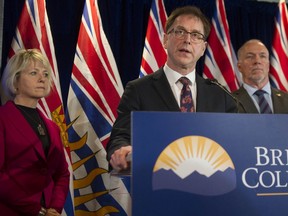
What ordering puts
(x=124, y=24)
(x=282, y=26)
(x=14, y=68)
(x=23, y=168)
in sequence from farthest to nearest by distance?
(x=124, y=24), (x=282, y=26), (x=14, y=68), (x=23, y=168)

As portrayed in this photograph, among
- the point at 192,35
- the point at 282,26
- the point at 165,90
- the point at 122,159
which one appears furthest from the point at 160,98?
the point at 282,26

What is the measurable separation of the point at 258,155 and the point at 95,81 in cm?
248

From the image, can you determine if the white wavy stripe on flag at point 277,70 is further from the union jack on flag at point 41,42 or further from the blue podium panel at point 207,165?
the blue podium panel at point 207,165

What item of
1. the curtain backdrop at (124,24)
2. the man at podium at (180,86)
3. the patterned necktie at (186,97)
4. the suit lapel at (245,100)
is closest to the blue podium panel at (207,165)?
the man at podium at (180,86)

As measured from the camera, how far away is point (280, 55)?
395cm

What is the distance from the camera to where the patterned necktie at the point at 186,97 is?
170 centimetres

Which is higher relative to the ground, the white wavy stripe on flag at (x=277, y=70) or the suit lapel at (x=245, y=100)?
the white wavy stripe on flag at (x=277, y=70)

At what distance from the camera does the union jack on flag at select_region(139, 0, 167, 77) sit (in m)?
3.60

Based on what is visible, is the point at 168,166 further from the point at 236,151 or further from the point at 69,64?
the point at 69,64

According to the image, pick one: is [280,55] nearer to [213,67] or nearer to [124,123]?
[213,67]

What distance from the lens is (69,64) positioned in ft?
12.8

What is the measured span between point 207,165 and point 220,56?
9.66 feet

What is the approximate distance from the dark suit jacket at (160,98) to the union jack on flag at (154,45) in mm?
1794

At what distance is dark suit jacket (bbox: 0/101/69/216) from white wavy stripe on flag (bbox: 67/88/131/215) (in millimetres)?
811
